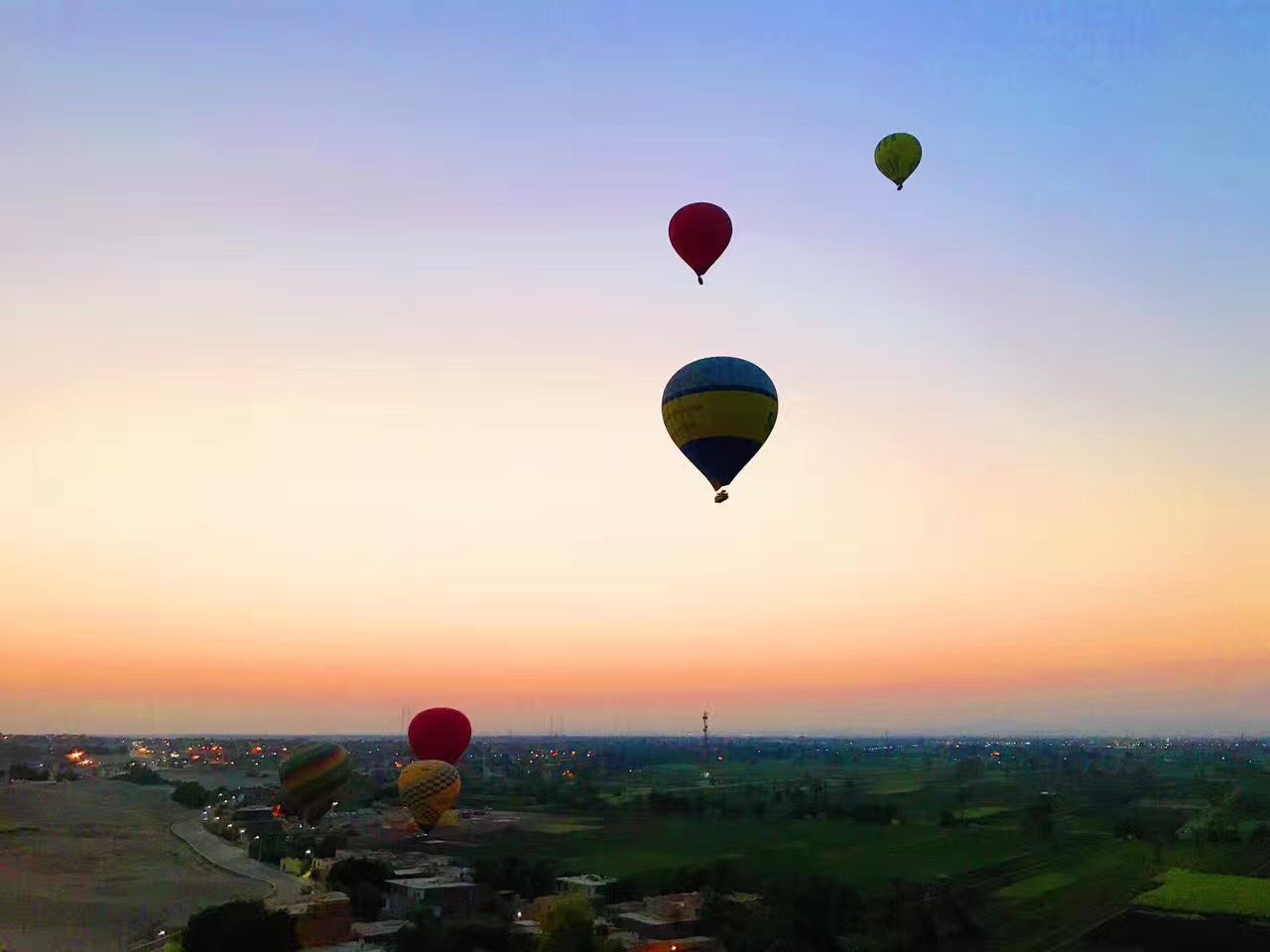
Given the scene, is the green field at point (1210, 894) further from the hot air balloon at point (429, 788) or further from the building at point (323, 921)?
the building at point (323, 921)

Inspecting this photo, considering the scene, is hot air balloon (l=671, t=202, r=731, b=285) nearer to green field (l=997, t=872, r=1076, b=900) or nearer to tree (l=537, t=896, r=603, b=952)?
tree (l=537, t=896, r=603, b=952)

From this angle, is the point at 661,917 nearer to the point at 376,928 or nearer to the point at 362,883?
the point at 376,928

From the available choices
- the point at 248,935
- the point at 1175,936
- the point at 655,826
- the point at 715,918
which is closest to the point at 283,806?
the point at 248,935

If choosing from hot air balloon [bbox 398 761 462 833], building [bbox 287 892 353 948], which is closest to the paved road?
building [bbox 287 892 353 948]

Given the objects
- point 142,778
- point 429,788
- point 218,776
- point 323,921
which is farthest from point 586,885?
point 218,776

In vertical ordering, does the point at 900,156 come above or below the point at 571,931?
above
